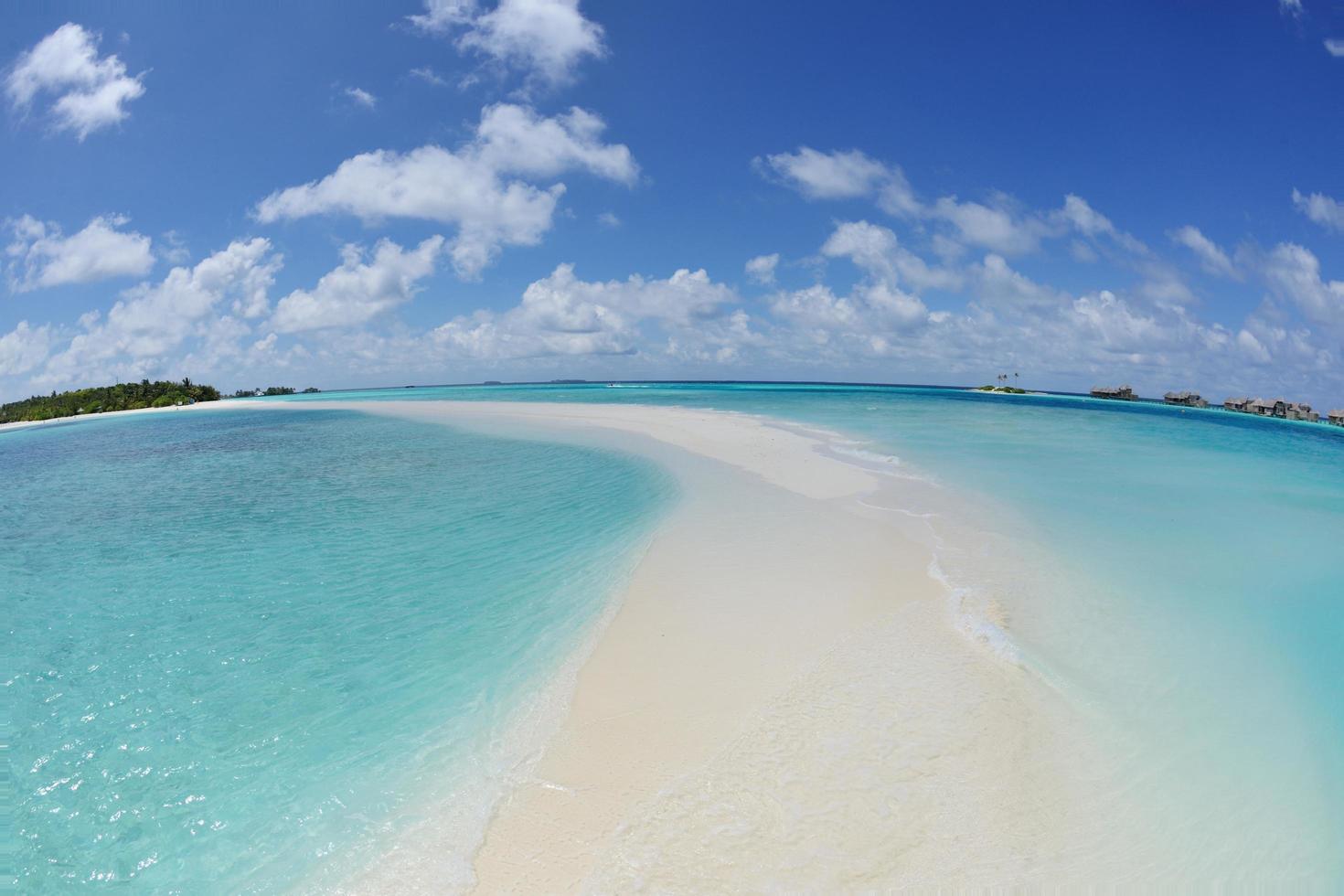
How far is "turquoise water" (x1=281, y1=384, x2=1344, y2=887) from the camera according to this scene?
385 cm

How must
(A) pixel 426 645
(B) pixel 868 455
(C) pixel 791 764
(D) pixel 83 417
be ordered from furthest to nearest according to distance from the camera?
(D) pixel 83 417
(B) pixel 868 455
(A) pixel 426 645
(C) pixel 791 764

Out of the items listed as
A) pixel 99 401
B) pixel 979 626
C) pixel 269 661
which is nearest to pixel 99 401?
pixel 99 401

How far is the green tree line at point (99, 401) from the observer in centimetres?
6253

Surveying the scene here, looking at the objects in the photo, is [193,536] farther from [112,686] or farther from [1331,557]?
[1331,557]

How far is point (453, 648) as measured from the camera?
19.7 ft

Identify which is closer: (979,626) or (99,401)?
(979,626)

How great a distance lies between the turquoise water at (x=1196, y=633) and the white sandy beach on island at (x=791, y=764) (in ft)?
1.80

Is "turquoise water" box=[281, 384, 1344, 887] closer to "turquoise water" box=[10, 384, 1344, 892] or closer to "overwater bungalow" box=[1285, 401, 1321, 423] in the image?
"turquoise water" box=[10, 384, 1344, 892]

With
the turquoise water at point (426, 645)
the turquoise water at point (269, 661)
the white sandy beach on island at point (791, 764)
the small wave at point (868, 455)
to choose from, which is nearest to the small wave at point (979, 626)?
the white sandy beach on island at point (791, 764)

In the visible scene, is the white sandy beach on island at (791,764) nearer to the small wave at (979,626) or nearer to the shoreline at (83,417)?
the small wave at (979,626)

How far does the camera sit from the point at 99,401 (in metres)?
67.1

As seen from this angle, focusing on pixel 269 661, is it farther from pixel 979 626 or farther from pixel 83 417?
pixel 83 417

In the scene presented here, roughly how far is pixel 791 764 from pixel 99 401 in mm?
94498

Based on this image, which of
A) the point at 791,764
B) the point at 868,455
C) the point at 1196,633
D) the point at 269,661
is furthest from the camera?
the point at 868,455
